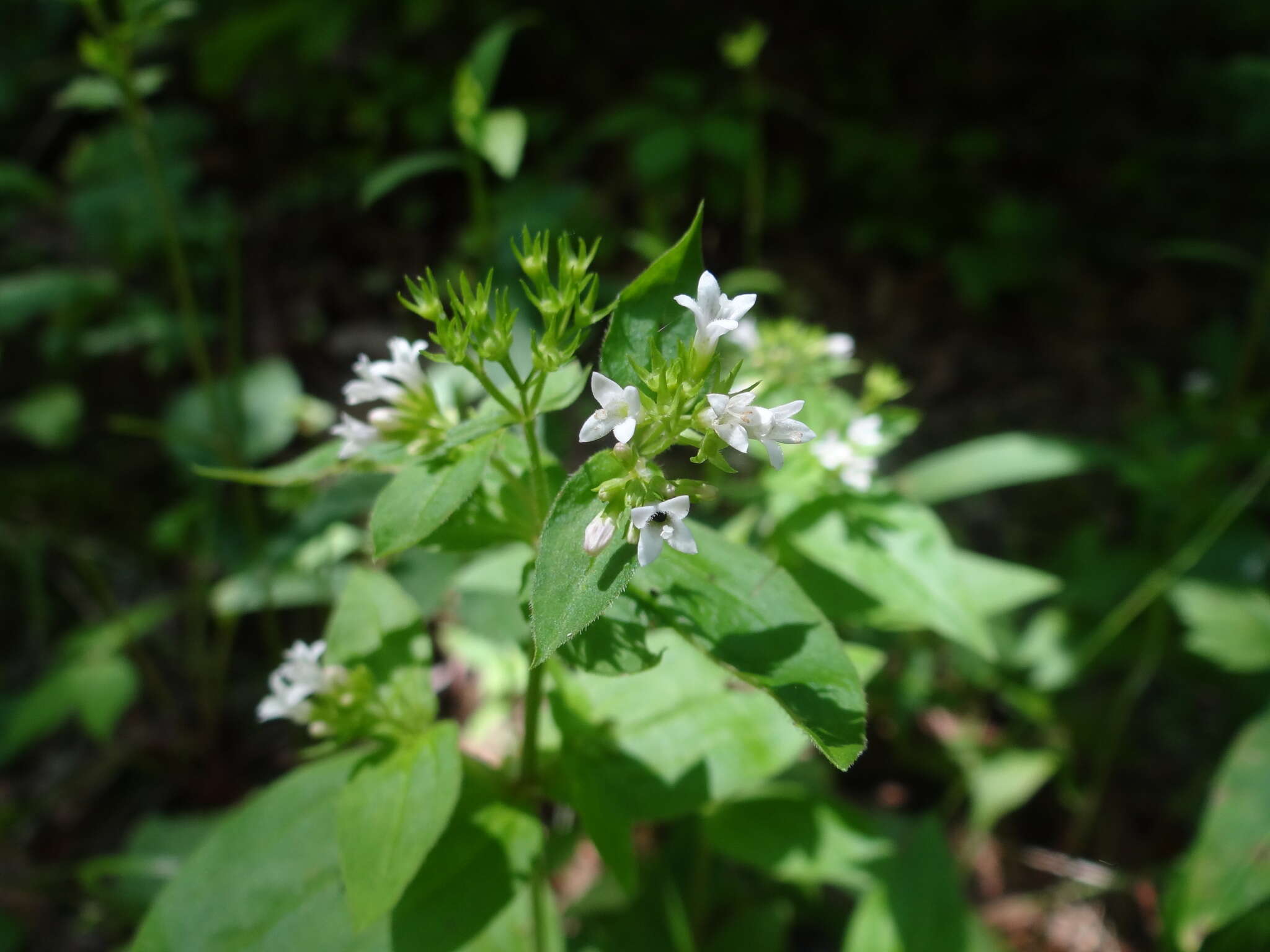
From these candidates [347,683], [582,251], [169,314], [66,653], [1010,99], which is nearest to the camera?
[582,251]

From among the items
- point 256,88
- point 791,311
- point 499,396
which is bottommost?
point 791,311

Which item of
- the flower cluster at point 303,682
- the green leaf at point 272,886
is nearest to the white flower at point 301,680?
the flower cluster at point 303,682

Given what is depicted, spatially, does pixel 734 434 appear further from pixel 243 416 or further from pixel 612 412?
pixel 243 416

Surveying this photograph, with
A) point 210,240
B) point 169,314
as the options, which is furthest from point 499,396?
point 210,240

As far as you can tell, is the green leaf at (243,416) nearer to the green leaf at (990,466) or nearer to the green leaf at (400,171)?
the green leaf at (400,171)

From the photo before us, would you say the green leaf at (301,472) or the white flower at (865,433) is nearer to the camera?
the green leaf at (301,472)

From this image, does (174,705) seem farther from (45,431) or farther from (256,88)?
(256,88)

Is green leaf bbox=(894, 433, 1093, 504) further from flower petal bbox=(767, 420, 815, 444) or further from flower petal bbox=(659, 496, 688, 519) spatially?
flower petal bbox=(659, 496, 688, 519)

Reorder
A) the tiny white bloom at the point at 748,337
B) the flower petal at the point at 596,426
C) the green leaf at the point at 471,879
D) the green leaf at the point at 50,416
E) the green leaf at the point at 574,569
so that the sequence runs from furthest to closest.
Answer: the green leaf at the point at 50,416
the tiny white bloom at the point at 748,337
the green leaf at the point at 471,879
the flower petal at the point at 596,426
the green leaf at the point at 574,569
